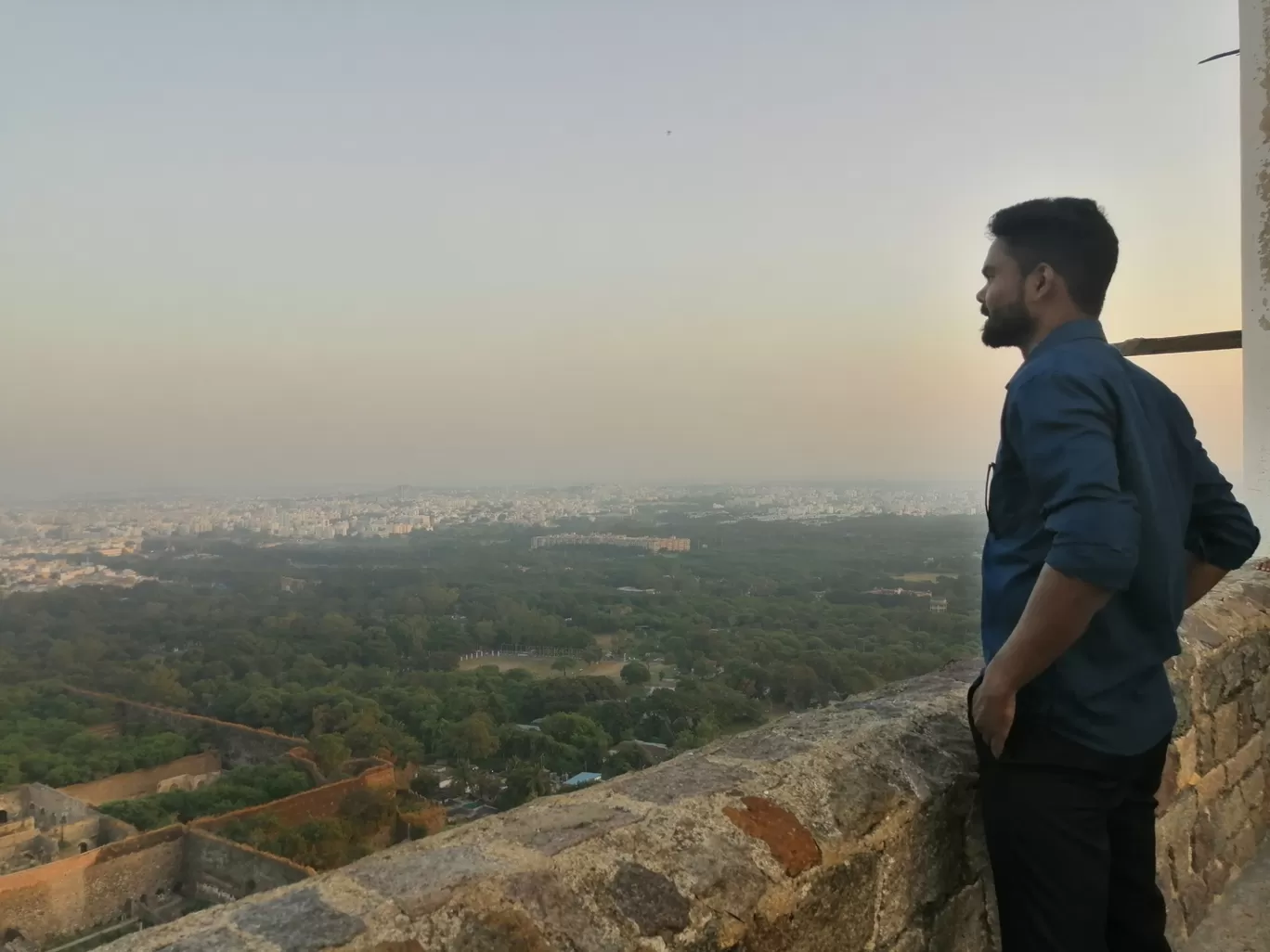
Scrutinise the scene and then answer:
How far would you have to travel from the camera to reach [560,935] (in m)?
1.08

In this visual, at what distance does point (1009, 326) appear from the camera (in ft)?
4.92

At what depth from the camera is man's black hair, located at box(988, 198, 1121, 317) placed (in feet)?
4.75

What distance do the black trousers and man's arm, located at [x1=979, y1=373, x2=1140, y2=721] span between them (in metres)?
0.19

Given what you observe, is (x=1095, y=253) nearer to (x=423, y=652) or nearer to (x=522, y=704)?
(x=522, y=704)

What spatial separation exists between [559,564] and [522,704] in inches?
245

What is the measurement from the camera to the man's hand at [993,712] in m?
1.33

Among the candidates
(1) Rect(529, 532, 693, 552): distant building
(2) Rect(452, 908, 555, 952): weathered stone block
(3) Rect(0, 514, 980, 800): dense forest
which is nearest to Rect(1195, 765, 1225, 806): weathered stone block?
(3) Rect(0, 514, 980, 800): dense forest

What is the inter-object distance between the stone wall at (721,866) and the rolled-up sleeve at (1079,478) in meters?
0.64

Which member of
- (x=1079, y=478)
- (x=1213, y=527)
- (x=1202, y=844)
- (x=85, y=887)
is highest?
(x=1079, y=478)

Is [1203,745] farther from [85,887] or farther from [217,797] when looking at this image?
[217,797]

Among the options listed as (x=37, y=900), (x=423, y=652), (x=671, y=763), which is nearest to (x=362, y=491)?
(x=423, y=652)

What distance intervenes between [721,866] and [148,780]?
14.3 feet

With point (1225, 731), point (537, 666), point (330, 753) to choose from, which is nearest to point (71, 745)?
point (330, 753)

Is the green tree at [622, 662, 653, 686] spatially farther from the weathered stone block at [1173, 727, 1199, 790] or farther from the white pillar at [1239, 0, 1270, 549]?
the white pillar at [1239, 0, 1270, 549]
